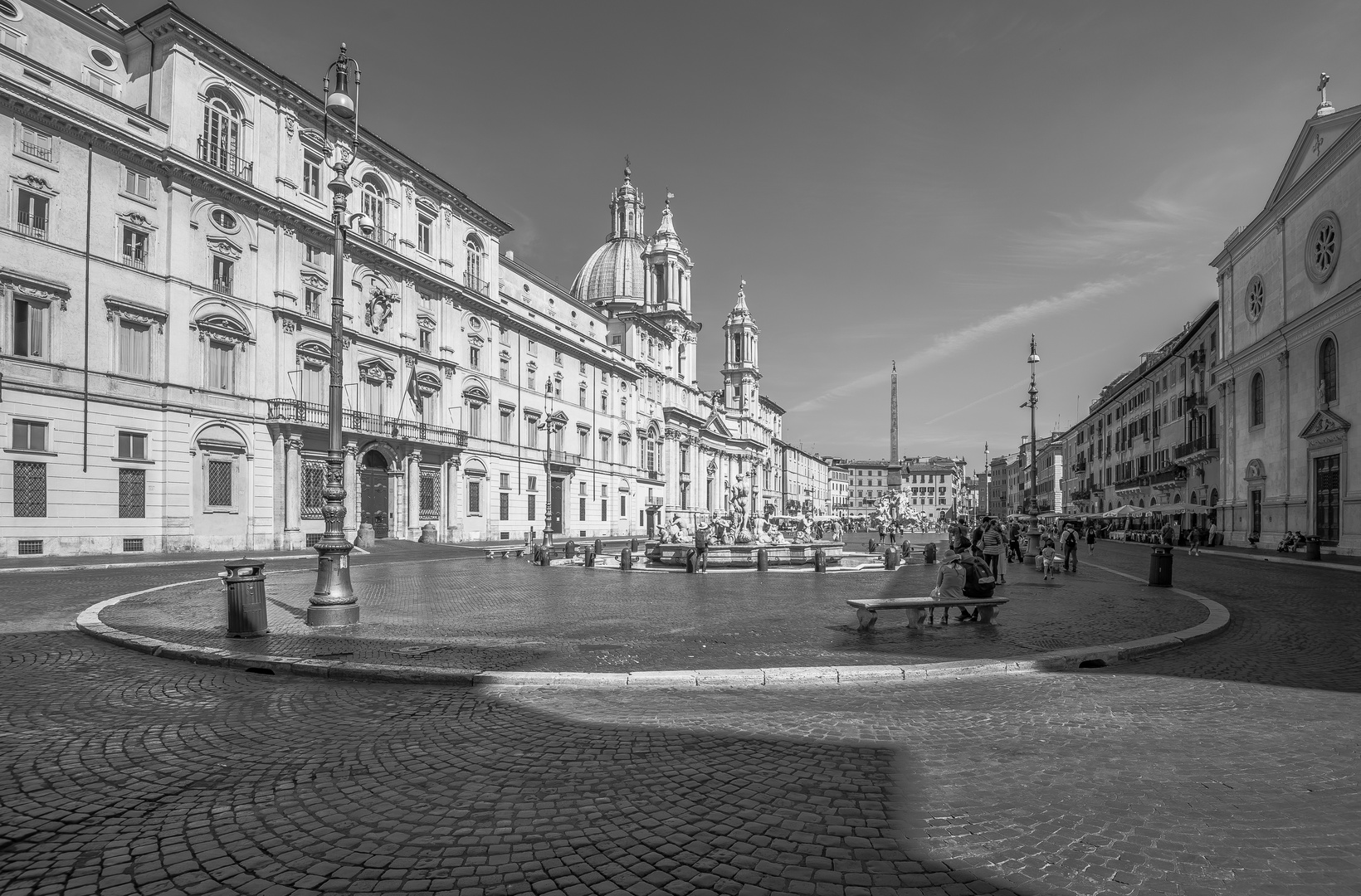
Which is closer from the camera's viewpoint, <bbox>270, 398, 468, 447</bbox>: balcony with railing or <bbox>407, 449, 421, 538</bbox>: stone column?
<bbox>270, 398, 468, 447</bbox>: balcony with railing

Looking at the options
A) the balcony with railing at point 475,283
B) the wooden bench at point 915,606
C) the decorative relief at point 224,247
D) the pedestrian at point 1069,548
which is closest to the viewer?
A: the wooden bench at point 915,606

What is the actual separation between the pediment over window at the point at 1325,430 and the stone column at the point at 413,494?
134 feet

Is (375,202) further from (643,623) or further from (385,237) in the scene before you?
(643,623)

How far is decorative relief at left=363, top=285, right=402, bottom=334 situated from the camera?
38875 millimetres

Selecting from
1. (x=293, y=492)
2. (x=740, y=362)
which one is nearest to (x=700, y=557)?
(x=293, y=492)

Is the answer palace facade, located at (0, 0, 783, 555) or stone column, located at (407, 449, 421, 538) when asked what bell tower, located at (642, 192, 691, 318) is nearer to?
palace facade, located at (0, 0, 783, 555)

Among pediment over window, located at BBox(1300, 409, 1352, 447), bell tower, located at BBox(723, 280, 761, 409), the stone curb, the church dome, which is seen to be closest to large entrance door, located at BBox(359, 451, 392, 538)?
the stone curb

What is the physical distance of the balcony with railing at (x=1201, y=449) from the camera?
45.3 m

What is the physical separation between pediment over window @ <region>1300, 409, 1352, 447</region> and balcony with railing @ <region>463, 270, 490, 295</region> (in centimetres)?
4202

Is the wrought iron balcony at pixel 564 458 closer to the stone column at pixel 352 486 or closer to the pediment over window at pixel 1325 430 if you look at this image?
the stone column at pixel 352 486

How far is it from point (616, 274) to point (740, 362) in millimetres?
33652

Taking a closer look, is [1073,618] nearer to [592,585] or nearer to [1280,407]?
[592,585]

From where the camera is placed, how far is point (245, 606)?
10.2 m

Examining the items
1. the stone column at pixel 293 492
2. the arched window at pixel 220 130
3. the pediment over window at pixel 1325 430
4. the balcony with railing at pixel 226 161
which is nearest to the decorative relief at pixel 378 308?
the balcony with railing at pixel 226 161
